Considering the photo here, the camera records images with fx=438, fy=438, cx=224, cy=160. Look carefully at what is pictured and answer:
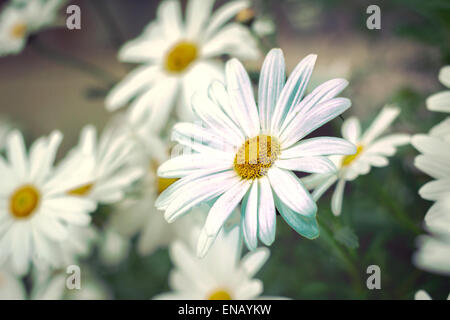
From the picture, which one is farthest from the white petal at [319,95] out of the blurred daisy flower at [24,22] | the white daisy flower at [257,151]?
the blurred daisy flower at [24,22]

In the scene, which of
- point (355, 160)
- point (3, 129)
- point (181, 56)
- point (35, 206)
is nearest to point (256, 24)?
point (181, 56)

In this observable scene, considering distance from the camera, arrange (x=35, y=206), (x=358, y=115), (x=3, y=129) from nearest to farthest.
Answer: (x=35, y=206) < (x=358, y=115) < (x=3, y=129)

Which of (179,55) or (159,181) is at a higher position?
(179,55)

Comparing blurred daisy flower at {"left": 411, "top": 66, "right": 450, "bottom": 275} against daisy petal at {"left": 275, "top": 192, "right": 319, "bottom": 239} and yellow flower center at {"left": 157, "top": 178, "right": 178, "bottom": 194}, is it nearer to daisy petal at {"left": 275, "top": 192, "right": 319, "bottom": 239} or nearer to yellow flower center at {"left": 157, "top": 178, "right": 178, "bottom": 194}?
daisy petal at {"left": 275, "top": 192, "right": 319, "bottom": 239}

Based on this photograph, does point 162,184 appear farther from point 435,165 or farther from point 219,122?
point 435,165

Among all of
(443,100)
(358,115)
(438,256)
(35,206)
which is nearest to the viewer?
(438,256)

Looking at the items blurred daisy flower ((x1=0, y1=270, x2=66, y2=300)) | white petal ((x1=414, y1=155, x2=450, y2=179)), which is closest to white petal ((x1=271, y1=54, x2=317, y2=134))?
white petal ((x1=414, y1=155, x2=450, y2=179))

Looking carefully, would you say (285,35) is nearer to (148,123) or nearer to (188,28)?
(188,28)
